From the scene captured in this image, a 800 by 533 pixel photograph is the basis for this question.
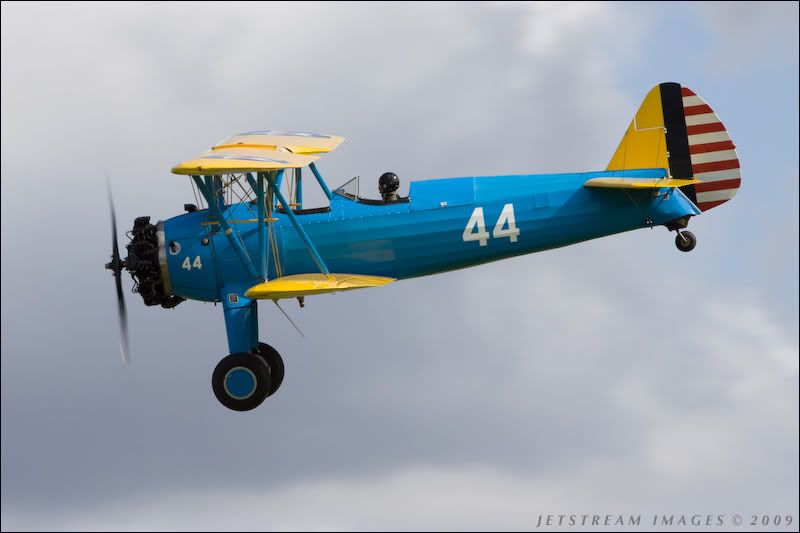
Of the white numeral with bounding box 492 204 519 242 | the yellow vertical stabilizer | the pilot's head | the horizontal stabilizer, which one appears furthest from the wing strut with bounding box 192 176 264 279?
the yellow vertical stabilizer

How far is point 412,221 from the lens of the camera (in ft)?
79.7

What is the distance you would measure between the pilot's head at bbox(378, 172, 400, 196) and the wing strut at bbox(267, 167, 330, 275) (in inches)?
49.8

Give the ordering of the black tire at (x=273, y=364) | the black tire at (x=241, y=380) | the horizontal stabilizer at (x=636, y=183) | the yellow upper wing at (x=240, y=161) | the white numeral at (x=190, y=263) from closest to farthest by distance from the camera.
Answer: the yellow upper wing at (x=240, y=161), the horizontal stabilizer at (x=636, y=183), the black tire at (x=241, y=380), the white numeral at (x=190, y=263), the black tire at (x=273, y=364)

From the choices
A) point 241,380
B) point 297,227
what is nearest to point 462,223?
point 297,227

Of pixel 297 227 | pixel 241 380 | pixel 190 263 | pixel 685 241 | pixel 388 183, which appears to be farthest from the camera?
pixel 190 263

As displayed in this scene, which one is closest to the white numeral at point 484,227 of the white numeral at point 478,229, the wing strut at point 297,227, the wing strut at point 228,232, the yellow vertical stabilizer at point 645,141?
the white numeral at point 478,229

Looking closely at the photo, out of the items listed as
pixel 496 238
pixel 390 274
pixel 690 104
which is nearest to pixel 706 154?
pixel 690 104

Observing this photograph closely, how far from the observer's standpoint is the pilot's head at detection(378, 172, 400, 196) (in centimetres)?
2450

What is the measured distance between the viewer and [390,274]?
80.1 ft

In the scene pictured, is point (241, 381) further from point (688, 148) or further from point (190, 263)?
point (688, 148)

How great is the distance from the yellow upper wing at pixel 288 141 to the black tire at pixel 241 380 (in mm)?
2981

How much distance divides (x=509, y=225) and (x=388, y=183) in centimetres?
179

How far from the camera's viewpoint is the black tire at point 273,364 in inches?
987

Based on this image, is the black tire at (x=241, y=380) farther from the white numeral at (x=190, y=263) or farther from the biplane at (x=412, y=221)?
the white numeral at (x=190, y=263)
